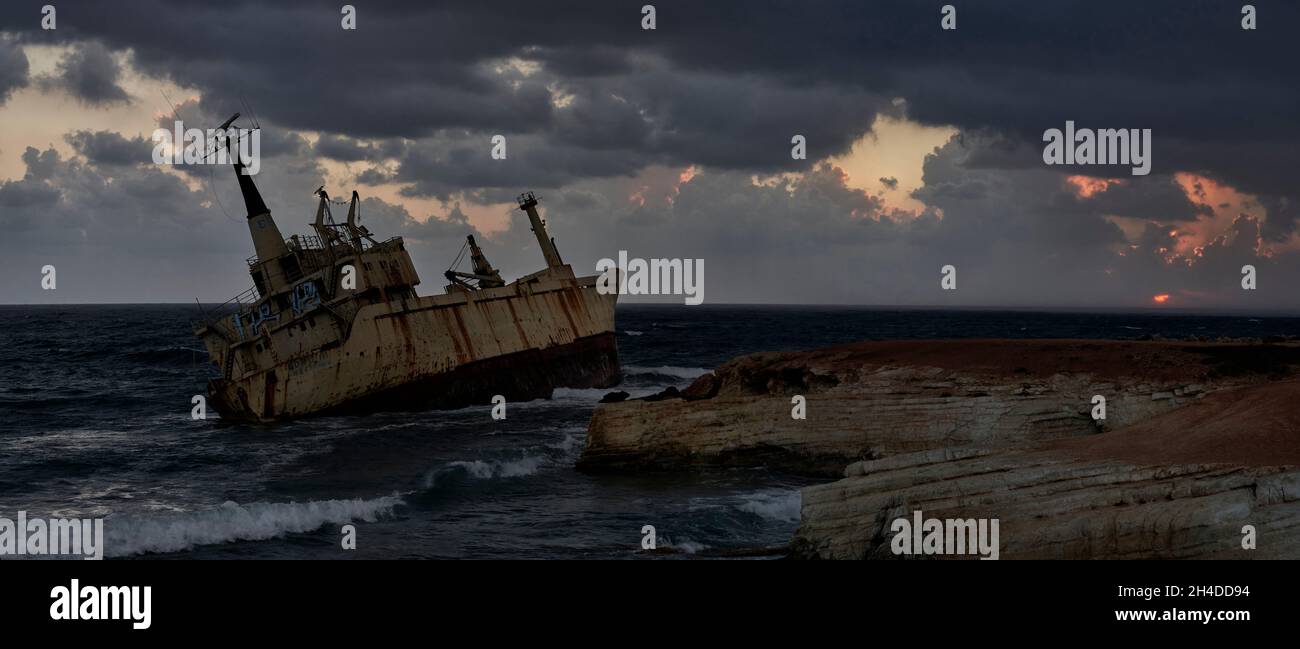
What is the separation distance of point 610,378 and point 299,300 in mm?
14895

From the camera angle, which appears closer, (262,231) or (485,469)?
(485,469)

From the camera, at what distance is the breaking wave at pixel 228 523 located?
19312mm

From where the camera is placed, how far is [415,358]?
37.3 m

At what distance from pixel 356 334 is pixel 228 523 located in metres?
15.6

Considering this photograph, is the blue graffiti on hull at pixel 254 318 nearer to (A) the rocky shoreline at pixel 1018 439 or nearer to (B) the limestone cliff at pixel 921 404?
(A) the rocky shoreline at pixel 1018 439

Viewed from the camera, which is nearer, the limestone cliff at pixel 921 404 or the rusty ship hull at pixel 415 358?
the limestone cliff at pixel 921 404

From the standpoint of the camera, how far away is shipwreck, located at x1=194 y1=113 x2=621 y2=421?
3556cm

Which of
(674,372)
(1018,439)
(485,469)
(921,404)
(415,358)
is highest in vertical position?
(415,358)

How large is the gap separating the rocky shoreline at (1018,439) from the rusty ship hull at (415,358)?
38.5 ft

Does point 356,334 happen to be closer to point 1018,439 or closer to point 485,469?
point 485,469

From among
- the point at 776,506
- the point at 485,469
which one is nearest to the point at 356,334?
the point at 485,469

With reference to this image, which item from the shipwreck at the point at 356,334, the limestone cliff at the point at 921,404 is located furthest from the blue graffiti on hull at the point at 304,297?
the limestone cliff at the point at 921,404

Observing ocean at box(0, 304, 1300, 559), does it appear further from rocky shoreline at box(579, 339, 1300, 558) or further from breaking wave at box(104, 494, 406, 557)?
rocky shoreline at box(579, 339, 1300, 558)
